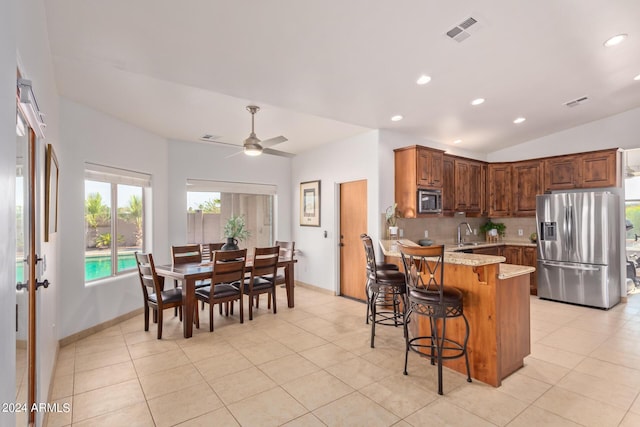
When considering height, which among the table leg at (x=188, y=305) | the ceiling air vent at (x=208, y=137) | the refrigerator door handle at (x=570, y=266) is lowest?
the table leg at (x=188, y=305)

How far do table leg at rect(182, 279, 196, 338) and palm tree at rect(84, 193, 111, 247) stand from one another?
150cm

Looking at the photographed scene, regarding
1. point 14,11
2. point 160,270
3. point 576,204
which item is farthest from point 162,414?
point 576,204

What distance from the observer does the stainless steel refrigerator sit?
4855 millimetres

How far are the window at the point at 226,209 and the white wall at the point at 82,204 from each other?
3.97 feet

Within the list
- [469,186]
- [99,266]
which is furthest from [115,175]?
[469,186]

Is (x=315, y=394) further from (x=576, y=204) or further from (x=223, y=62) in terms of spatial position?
(x=576, y=204)

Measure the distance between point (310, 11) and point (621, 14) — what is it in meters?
2.75

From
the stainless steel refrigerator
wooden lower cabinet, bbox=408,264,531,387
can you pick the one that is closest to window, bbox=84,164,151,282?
wooden lower cabinet, bbox=408,264,531,387

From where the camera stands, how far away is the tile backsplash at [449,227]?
5.54 meters

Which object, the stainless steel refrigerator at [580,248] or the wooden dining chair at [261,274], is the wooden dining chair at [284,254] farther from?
the stainless steel refrigerator at [580,248]

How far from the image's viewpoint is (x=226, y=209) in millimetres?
6184

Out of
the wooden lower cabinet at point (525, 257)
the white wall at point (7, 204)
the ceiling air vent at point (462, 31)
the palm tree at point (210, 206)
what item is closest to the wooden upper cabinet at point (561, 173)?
the wooden lower cabinet at point (525, 257)

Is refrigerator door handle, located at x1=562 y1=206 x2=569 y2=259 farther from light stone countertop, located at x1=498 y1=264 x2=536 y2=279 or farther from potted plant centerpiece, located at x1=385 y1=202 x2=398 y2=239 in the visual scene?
light stone countertop, located at x1=498 y1=264 x2=536 y2=279

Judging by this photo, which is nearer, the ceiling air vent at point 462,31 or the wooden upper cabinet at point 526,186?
the ceiling air vent at point 462,31
